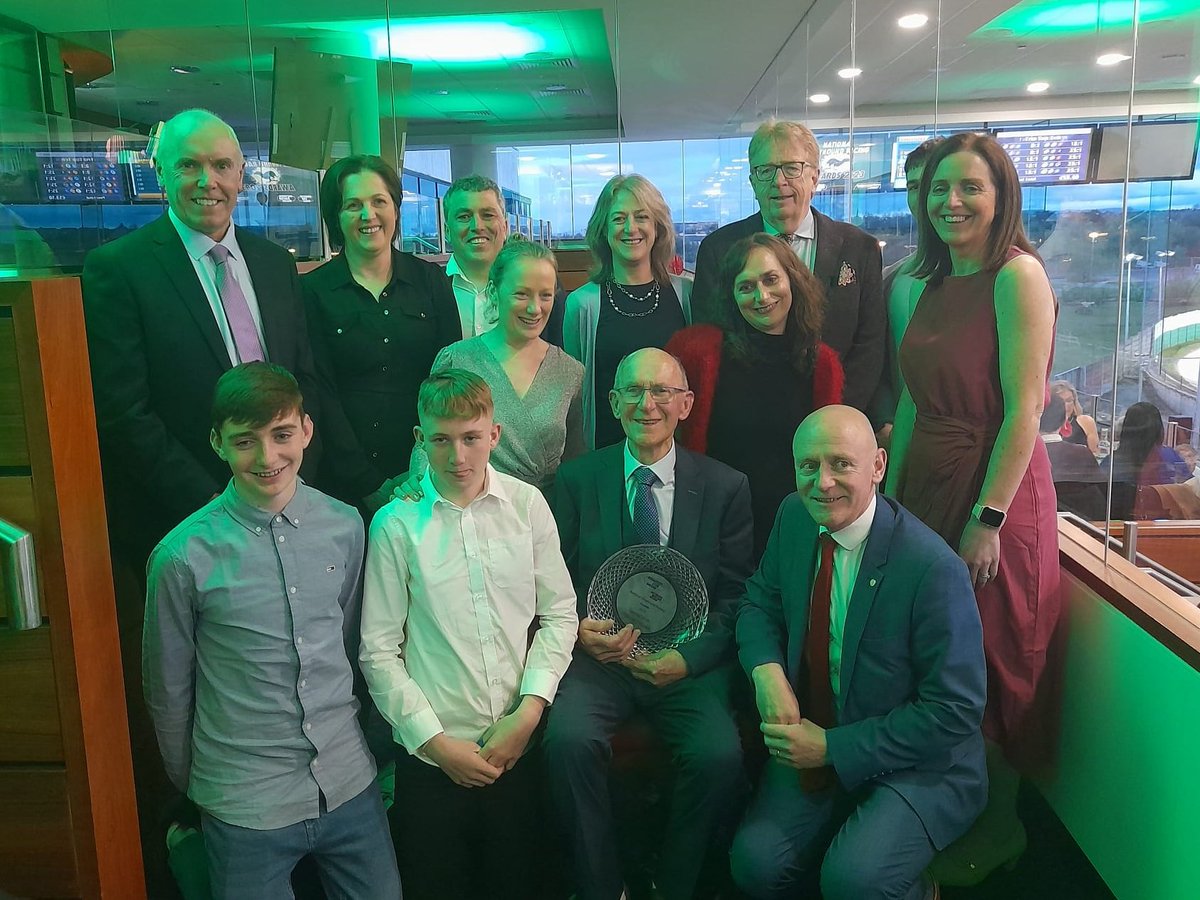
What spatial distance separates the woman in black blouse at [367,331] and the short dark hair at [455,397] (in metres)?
0.48

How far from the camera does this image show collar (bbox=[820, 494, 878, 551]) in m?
1.98

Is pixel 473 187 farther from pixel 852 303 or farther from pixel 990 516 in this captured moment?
pixel 990 516

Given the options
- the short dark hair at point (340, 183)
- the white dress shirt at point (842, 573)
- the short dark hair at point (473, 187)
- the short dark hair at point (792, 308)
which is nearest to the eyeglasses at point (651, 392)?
the short dark hair at point (792, 308)

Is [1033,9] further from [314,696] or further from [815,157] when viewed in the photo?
[314,696]

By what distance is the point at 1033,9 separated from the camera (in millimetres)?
3635

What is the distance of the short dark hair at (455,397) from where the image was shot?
1.95 metres

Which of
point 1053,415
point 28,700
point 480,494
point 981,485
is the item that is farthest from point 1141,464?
point 28,700

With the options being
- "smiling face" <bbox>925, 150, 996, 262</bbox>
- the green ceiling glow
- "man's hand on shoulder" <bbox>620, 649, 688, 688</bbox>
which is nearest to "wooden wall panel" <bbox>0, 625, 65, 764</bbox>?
"man's hand on shoulder" <bbox>620, 649, 688, 688</bbox>

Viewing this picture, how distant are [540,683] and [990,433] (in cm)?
128

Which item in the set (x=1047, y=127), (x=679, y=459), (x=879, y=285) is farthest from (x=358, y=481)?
(x=1047, y=127)

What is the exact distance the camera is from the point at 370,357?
2424 mm

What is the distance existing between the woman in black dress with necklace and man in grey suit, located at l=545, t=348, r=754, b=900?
30 centimetres

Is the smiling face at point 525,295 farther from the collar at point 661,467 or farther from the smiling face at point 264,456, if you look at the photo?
the smiling face at point 264,456

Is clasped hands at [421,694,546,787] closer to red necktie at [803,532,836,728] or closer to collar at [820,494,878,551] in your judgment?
red necktie at [803,532,836,728]
